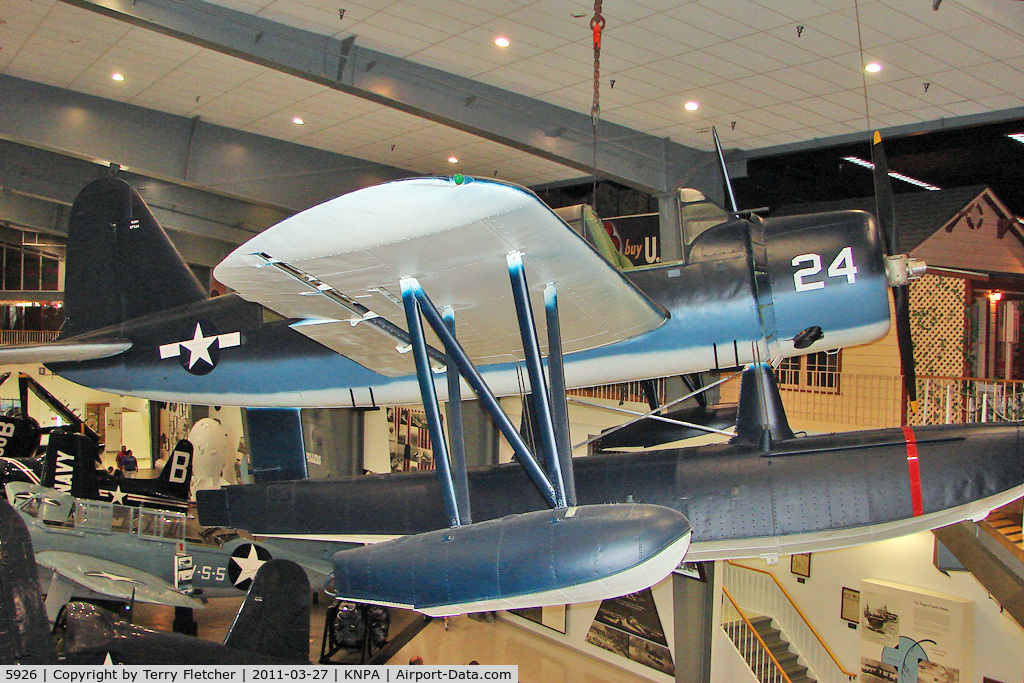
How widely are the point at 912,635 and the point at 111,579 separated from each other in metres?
9.94

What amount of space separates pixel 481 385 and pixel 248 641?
A: 15.2 ft

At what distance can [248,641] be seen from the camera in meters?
6.60

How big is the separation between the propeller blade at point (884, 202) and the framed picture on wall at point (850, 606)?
6.39 m

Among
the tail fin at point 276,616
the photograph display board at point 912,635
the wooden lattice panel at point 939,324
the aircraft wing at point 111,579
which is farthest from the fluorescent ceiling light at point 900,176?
the aircraft wing at point 111,579

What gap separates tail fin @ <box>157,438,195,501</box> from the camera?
42.1 ft

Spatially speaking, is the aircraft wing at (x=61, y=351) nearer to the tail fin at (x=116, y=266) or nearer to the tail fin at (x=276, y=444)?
the tail fin at (x=116, y=266)

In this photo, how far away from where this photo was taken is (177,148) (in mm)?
11477

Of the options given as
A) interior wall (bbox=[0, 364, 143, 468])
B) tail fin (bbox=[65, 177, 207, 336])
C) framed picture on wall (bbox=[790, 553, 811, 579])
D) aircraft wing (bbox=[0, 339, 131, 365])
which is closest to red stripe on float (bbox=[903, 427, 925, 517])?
tail fin (bbox=[65, 177, 207, 336])

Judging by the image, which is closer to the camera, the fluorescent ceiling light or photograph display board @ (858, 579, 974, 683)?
photograph display board @ (858, 579, 974, 683)

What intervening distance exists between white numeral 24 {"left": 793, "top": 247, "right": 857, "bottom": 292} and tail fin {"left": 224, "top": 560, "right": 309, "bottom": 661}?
5.22 metres

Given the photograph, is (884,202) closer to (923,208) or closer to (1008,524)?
(1008,524)

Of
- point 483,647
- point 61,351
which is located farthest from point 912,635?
point 61,351

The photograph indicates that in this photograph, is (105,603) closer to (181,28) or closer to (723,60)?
(181,28)

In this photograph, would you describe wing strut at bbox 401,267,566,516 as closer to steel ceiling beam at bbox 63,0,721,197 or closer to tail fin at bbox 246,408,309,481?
tail fin at bbox 246,408,309,481
